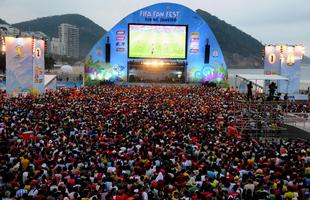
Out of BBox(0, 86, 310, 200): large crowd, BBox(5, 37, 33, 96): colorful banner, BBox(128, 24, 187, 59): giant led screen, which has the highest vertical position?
BBox(128, 24, 187, 59): giant led screen

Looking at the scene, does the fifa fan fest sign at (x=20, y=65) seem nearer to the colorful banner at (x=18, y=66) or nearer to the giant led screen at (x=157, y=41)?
the colorful banner at (x=18, y=66)

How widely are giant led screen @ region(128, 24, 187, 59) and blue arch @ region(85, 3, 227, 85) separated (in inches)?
34.1

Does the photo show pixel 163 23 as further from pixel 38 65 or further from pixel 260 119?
pixel 260 119

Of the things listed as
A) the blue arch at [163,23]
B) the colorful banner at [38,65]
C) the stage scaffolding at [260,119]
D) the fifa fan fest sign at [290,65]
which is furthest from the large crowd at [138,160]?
the blue arch at [163,23]

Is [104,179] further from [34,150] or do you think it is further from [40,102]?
[40,102]

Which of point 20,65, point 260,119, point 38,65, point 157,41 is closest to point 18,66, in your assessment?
point 20,65

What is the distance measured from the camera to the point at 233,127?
21.9 m

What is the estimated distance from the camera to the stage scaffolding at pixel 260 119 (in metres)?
22.2

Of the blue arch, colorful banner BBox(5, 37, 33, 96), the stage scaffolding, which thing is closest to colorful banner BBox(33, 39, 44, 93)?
colorful banner BBox(5, 37, 33, 96)

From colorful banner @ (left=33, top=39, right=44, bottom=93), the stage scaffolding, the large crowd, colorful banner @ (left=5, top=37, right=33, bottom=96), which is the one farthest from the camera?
colorful banner @ (left=33, top=39, right=44, bottom=93)

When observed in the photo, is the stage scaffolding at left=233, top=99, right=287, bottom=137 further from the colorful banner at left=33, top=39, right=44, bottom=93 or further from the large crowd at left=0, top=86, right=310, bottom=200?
the colorful banner at left=33, top=39, right=44, bottom=93

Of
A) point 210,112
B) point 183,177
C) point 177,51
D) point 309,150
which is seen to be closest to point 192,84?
point 177,51

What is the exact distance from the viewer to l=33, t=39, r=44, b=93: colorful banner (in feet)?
124

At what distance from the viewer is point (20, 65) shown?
37000mm
